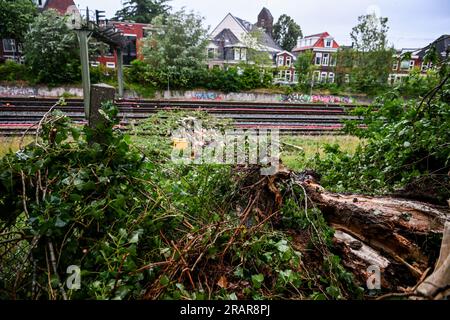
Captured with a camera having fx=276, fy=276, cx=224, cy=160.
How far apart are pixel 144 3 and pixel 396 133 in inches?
1524

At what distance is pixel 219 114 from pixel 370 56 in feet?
63.1

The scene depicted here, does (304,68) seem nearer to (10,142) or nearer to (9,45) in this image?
(10,142)

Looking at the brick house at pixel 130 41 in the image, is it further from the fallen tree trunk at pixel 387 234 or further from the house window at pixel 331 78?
the fallen tree trunk at pixel 387 234

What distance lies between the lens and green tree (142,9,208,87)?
2003cm

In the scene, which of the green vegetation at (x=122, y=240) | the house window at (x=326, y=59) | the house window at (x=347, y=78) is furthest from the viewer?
the house window at (x=326, y=59)

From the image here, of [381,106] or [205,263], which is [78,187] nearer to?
[205,263]

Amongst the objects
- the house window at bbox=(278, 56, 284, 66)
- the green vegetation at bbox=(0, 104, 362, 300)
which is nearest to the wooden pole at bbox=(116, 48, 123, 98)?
the green vegetation at bbox=(0, 104, 362, 300)

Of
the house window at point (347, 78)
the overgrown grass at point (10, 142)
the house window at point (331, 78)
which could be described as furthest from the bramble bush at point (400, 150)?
the house window at point (331, 78)

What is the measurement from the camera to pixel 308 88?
22.8 meters

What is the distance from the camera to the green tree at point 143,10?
114ft

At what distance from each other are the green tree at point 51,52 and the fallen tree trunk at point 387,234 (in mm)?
20192

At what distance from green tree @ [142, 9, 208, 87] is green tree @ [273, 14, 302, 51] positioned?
35023mm

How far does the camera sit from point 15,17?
1986cm

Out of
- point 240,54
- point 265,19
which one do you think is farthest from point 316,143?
point 265,19
